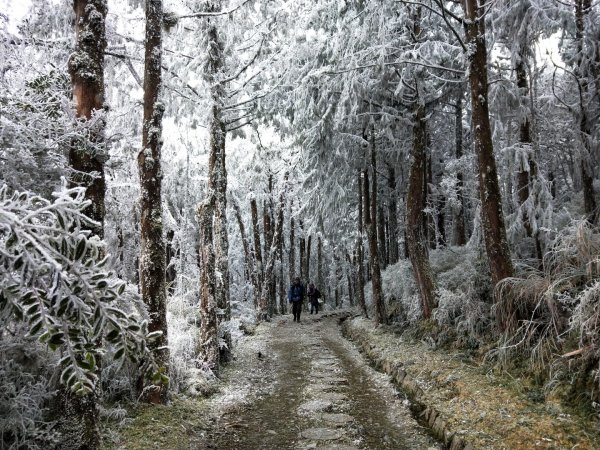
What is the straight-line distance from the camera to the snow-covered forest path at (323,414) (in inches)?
213

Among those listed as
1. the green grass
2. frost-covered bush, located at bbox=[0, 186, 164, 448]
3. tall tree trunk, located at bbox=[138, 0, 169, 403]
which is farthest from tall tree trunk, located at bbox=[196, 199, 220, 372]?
frost-covered bush, located at bbox=[0, 186, 164, 448]

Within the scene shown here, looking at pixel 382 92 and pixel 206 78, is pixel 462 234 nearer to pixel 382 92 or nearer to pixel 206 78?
pixel 382 92

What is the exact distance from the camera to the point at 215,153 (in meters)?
9.59

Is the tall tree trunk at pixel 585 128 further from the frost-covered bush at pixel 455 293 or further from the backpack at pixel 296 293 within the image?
the backpack at pixel 296 293

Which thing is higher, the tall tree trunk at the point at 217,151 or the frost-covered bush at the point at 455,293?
the tall tree trunk at the point at 217,151

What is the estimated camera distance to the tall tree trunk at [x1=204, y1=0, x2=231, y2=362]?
9.53 m

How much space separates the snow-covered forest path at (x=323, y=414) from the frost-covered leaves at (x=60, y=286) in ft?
11.5

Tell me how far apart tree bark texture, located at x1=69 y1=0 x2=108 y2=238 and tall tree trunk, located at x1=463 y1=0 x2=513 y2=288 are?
19.3 ft

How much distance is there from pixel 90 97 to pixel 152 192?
1907 millimetres

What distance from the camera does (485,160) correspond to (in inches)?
291

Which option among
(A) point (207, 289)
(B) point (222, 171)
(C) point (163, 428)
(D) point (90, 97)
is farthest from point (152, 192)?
(B) point (222, 171)

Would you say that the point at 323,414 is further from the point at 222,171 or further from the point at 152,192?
the point at 222,171

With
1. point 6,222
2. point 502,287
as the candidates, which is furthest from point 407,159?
point 6,222

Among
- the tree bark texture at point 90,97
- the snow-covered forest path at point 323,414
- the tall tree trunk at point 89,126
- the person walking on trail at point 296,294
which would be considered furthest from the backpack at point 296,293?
the tree bark texture at point 90,97
